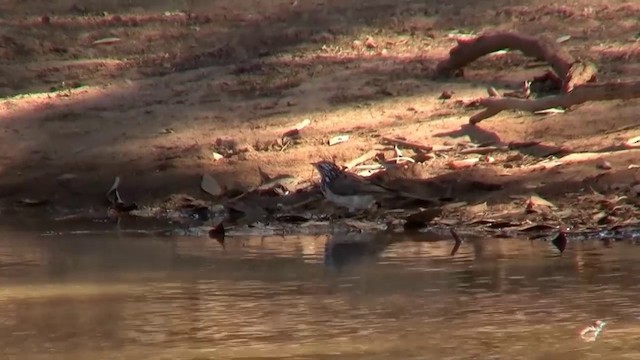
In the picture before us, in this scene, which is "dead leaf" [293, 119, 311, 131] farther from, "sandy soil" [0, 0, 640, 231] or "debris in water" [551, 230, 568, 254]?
"debris in water" [551, 230, 568, 254]

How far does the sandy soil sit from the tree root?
21cm

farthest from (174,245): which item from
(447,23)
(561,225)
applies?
(447,23)

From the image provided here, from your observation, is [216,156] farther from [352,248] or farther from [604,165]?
[352,248]

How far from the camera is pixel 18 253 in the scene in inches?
339

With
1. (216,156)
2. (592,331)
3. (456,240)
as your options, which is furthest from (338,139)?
(592,331)

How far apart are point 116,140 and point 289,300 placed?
6.14 meters

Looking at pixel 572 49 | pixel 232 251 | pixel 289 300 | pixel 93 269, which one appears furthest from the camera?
pixel 572 49

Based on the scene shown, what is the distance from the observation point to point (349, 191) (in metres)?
9.68

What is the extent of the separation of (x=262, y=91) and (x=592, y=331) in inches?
322

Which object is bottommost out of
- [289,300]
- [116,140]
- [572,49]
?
[289,300]

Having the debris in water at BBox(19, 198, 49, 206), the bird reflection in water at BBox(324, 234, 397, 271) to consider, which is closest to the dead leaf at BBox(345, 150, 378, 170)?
the bird reflection in water at BBox(324, 234, 397, 271)

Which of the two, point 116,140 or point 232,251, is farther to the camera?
Result: point 116,140

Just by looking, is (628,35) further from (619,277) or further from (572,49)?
(619,277)

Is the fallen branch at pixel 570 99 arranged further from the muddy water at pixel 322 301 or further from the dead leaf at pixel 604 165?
the muddy water at pixel 322 301
